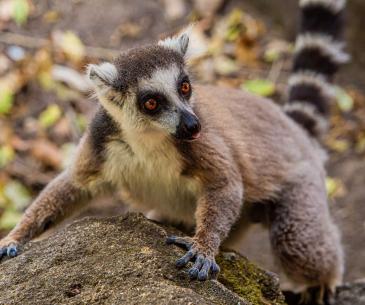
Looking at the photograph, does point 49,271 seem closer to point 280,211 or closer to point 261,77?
point 280,211

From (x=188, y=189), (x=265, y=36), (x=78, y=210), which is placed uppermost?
(x=265, y=36)

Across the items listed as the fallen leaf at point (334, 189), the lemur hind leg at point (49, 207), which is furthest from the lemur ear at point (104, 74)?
the fallen leaf at point (334, 189)

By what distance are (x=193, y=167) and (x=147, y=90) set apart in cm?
63

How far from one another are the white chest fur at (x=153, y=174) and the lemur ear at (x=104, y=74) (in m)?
0.44

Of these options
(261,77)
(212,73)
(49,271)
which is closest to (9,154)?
(212,73)

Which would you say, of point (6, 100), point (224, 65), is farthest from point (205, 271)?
point (224, 65)

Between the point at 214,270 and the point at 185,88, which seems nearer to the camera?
the point at 214,270

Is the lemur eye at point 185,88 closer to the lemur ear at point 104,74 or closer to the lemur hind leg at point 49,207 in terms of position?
the lemur ear at point 104,74

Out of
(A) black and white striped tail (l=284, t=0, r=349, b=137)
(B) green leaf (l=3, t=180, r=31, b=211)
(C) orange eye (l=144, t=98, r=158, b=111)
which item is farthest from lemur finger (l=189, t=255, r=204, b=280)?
(B) green leaf (l=3, t=180, r=31, b=211)

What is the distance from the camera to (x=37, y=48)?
10.4m

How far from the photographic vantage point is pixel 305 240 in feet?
18.6

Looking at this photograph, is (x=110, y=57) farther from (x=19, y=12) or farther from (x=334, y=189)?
(x=334, y=189)

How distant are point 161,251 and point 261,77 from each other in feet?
22.0

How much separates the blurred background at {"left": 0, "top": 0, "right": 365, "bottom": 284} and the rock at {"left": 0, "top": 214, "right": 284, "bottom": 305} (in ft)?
12.7
